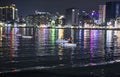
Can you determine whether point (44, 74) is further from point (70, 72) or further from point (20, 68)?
point (20, 68)

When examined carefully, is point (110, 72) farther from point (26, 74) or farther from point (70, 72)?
point (26, 74)

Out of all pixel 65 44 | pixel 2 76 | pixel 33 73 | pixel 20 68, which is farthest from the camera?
pixel 65 44

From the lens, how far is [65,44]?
207 feet

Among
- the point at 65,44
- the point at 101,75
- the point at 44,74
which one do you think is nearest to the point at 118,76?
the point at 101,75

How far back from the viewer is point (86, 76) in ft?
81.5

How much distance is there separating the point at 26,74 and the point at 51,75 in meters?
1.80

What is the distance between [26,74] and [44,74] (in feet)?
4.36

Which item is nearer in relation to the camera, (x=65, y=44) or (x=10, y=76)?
(x=10, y=76)

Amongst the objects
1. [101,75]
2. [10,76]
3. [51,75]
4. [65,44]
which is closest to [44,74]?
[51,75]

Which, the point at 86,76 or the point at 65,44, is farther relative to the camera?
the point at 65,44

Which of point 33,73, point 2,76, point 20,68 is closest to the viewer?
point 2,76

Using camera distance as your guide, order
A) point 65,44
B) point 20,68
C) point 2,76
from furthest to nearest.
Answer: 1. point 65,44
2. point 20,68
3. point 2,76

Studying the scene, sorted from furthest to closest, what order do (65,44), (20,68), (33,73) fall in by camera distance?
(65,44) < (20,68) < (33,73)

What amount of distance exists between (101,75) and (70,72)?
9.12ft
